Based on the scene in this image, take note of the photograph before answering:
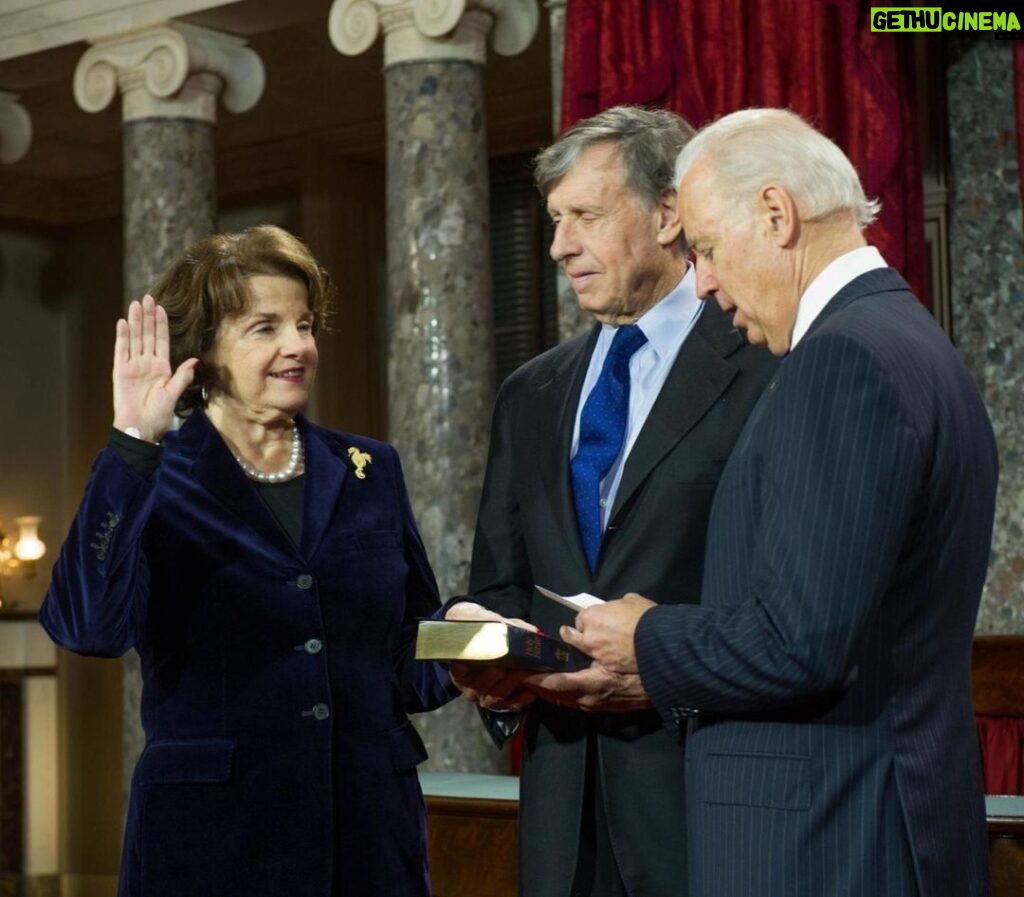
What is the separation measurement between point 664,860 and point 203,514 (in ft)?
3.05

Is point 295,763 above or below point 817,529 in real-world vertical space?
below

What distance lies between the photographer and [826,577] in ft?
6.42

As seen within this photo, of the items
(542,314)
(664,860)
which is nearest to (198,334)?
(664,860)

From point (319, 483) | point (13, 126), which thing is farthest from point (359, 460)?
point (13, 126)

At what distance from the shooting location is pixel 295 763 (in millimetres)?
2795

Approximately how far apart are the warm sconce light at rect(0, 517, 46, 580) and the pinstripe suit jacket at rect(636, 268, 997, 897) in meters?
9.85

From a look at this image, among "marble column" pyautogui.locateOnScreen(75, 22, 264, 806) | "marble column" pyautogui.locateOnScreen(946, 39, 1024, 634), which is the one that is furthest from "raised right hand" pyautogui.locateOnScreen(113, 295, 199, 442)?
"marble column" pyautogui.locateOnScreen(75, 22, 264, 806)

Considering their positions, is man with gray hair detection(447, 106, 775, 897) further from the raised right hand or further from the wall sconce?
the wall sconce

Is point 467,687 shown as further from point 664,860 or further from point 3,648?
point 3,648

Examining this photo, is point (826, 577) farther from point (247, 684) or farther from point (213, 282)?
point (213, 282)

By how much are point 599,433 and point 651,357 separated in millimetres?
149

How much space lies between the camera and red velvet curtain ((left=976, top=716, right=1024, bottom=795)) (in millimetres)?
5523

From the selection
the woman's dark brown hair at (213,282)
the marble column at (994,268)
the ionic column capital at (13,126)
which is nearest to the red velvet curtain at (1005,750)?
the marble column at (994,268)

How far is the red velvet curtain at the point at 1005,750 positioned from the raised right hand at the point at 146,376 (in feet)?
11.8
